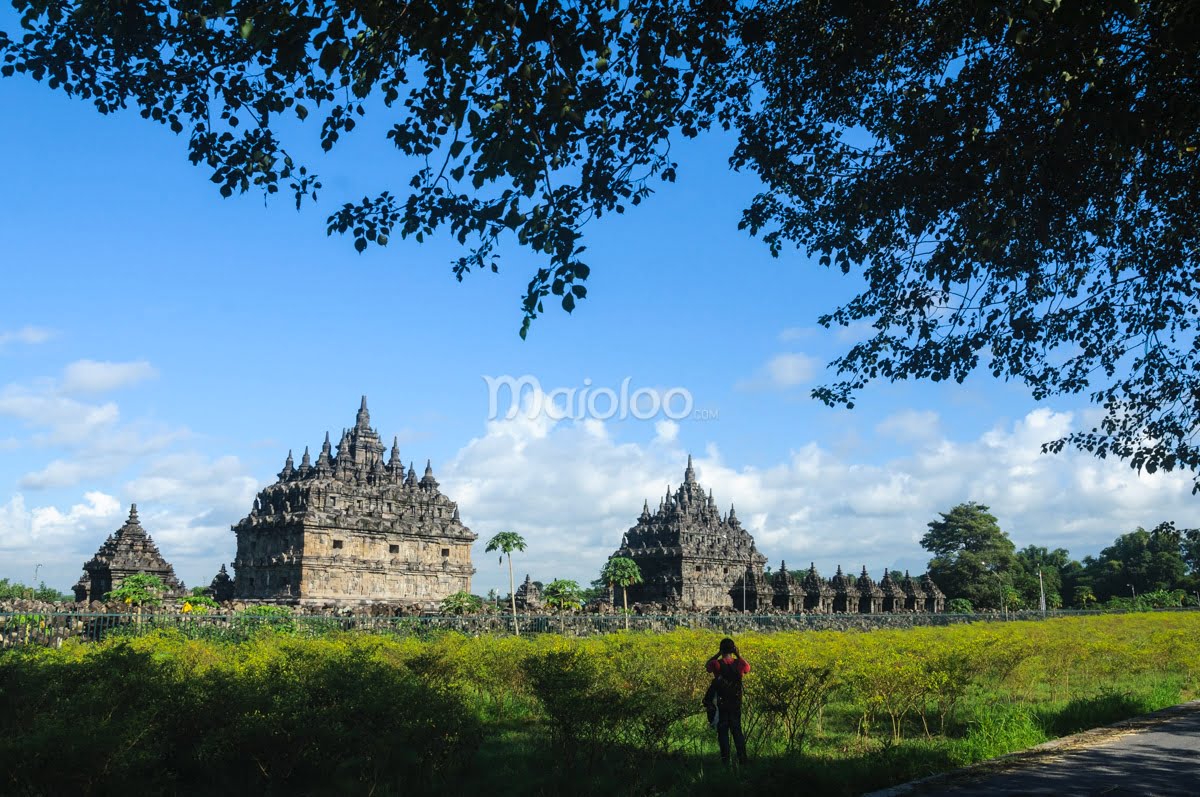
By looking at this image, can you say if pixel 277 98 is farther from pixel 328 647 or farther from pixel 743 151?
pixel 328 647

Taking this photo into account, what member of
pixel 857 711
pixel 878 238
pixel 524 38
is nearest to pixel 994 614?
pixel 857 711

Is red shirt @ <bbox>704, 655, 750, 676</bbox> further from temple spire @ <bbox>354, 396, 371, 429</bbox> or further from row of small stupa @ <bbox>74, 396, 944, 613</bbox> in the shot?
temple spire @ <bbox>354, 396, 371, 429</bbox>

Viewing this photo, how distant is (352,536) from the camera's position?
167 ft

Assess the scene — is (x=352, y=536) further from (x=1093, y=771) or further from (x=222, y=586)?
(x=1093, y=771)

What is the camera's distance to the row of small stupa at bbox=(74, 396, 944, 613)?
48.4 meters

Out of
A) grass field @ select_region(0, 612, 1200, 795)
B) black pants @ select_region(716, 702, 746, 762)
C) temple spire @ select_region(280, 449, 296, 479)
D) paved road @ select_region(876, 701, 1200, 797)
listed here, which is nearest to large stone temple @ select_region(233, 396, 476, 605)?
temple spire @ select_region(280, 449, 296, 479)

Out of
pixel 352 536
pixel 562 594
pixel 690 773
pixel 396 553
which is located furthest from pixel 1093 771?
pixel 396 553

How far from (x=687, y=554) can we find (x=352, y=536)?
21.3m

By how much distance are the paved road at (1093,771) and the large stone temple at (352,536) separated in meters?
41.6

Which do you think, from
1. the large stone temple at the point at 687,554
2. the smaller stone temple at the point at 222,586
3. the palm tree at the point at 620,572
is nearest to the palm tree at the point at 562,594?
the palm tree at the point at 620,572

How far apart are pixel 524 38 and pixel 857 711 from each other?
38.6 ft

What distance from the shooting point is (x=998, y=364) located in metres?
12.4

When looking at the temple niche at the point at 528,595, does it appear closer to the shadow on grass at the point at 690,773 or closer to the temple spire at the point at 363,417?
the temple spire at the point at 363,417

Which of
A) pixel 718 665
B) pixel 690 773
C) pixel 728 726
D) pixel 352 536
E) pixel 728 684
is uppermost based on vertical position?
pixel 352 536
